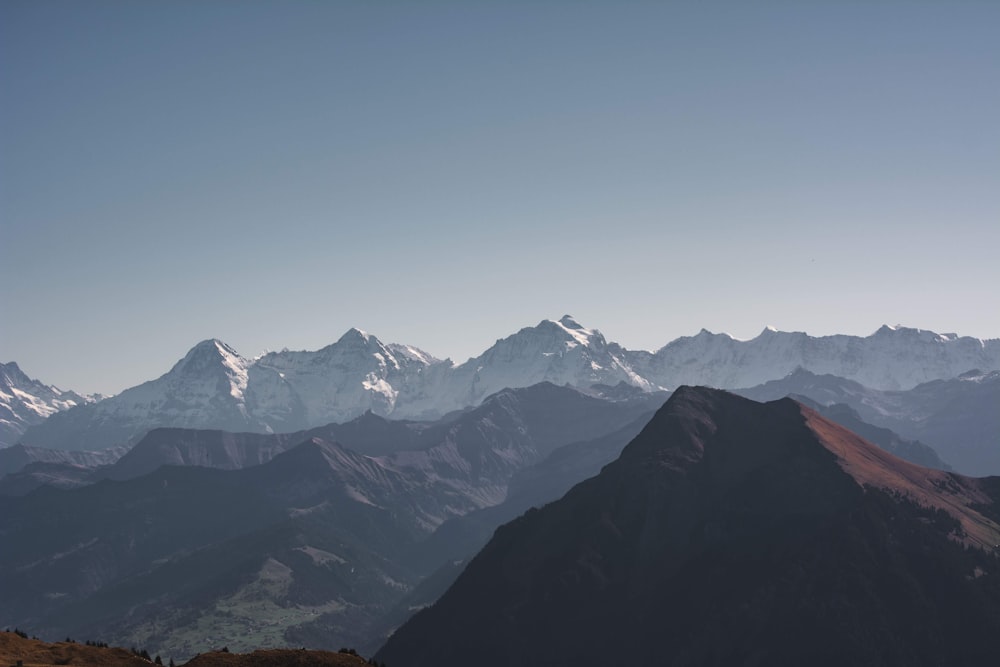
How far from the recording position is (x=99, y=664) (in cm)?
18712

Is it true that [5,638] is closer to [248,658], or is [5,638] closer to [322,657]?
[248,658]

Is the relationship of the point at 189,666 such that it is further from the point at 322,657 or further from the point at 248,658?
the point at 322,657

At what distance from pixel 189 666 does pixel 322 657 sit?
2515 centimetres

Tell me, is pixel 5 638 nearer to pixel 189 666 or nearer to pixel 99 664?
pixel 99 664

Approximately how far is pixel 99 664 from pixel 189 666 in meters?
16.2

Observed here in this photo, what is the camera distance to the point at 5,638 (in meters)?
194

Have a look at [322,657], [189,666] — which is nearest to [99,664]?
[189,666]

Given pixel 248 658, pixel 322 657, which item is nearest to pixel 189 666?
pixel 248 658

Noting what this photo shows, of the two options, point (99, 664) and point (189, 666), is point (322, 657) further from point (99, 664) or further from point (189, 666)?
point (99, 664)

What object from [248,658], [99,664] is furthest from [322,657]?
[99,664]

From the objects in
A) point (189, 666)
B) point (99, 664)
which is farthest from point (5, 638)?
point (189, 666)

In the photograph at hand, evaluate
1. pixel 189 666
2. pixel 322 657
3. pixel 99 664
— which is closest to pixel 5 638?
pixel 99 664

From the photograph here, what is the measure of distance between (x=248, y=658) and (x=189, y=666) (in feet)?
36.0

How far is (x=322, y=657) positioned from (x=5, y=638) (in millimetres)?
61478
